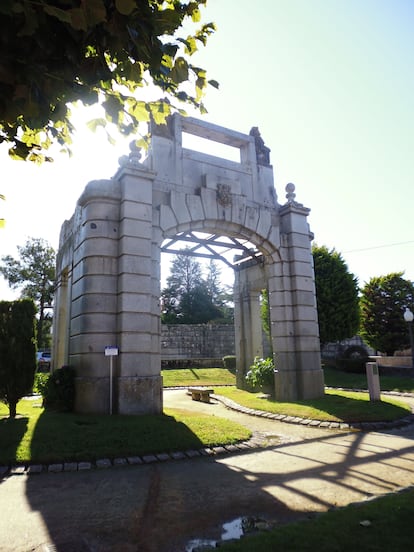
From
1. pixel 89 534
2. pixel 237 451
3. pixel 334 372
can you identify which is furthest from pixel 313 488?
pixel 334 372

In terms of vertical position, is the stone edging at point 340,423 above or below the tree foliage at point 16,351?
below

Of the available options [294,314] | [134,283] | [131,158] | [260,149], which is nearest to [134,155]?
[131,158]

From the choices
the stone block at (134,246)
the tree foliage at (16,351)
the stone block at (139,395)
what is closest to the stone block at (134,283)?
the stone block at (134,246)

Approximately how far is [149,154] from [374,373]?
369 inches

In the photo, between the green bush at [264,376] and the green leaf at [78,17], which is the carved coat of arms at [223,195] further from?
the green leaf at [78,17]

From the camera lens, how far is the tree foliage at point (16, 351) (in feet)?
32.1

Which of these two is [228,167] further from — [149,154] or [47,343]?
[47,343]

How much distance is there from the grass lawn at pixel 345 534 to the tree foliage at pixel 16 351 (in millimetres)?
8103

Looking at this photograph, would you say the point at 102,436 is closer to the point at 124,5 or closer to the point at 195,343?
the point at 124,5

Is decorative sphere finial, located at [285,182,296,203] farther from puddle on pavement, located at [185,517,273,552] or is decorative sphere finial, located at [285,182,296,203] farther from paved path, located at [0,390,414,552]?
puddle on pavement, located at [185,517,273,552]

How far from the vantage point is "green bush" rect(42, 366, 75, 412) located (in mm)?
10070

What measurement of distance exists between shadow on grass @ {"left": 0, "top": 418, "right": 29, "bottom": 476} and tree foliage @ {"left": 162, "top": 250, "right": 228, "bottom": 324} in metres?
39.0

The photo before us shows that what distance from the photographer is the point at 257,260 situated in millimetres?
15938

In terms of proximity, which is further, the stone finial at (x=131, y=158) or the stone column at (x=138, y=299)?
the stone finial at (x=131, y=158)
